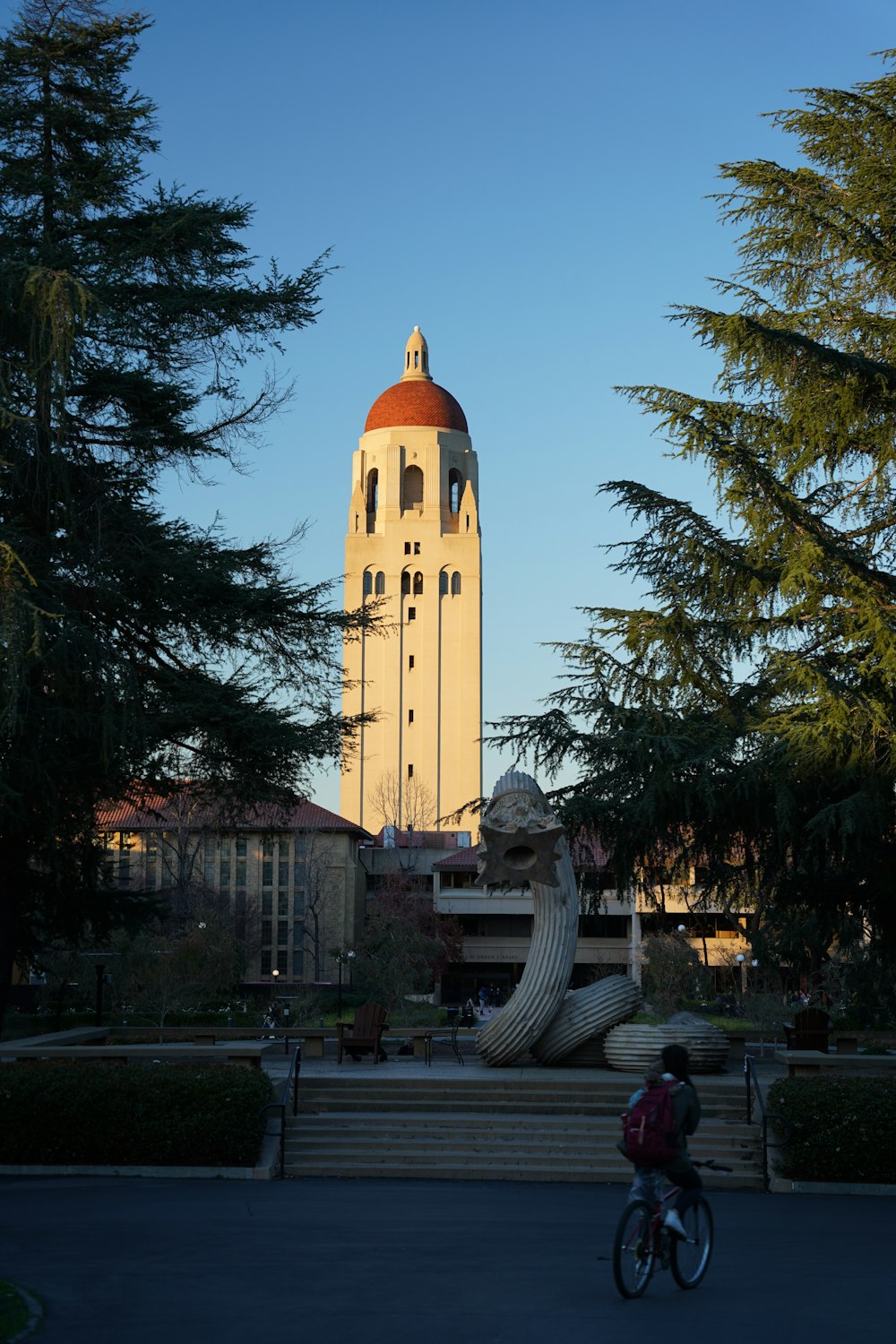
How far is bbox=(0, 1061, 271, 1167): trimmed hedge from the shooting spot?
13.7 m

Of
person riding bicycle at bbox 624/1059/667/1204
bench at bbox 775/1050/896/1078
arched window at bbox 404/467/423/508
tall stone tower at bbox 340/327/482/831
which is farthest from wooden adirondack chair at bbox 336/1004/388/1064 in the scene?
arched window at bbox 404/467/423/508

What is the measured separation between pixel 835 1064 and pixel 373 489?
9103cm

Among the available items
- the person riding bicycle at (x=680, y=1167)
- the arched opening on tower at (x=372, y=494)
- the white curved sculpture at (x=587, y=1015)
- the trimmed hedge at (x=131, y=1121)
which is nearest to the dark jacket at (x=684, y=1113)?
the person riding bicycle at (x=680, y=1167)

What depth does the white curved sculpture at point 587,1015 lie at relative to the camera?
1795cm

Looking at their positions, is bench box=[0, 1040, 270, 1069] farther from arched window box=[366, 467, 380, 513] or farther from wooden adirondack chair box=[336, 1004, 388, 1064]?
arched window box=[366, 467, 380, 513]

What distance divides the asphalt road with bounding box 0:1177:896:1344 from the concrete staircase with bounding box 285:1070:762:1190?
3.24ft

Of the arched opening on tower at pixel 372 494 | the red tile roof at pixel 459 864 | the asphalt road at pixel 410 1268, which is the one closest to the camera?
the asphalt road at pixel 410 1268

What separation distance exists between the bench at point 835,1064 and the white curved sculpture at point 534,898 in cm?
299

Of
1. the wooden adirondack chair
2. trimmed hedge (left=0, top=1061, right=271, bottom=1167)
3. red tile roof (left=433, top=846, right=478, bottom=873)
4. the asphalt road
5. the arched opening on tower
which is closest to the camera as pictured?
the asphalt road

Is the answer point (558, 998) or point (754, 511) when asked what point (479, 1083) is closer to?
point (558, 998)

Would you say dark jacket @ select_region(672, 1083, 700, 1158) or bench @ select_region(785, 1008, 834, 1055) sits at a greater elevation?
dark jacket @ select_region(672, 1083, 700, 1158)

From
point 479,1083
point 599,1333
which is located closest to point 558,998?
point 479,1083

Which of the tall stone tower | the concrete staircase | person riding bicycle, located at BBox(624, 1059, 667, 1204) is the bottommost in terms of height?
the concrete staircase

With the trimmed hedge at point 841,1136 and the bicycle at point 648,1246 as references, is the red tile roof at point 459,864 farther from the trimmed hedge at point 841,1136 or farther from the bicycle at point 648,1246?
the bicycle at point 648,1246
